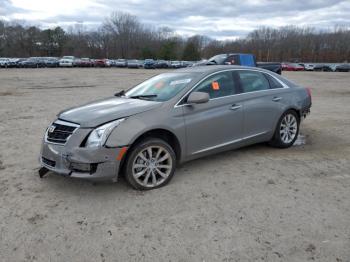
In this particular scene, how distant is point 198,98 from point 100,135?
1417mm

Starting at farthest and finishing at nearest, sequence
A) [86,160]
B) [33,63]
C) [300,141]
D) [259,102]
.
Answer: [33,63] < [300,141] < [259,102] < [86,160]

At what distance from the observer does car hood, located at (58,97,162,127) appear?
382 cm

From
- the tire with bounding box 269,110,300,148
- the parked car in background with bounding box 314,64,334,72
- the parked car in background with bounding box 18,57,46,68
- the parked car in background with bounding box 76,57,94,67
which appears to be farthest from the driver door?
the parked car in background with bounding box 314,64,334,72

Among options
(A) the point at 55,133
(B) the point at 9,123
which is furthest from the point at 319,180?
(B) the point at 9,123

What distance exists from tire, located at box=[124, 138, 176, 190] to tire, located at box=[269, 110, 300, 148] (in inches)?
92.1

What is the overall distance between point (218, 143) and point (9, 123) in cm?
600

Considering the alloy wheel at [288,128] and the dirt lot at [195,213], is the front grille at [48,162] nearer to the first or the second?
the dirt lot at [195,213]

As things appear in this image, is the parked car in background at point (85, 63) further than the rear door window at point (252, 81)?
Yes

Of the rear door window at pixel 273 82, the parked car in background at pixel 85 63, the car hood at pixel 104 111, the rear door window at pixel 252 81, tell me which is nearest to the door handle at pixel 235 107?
the rear door window at pixel 252 81

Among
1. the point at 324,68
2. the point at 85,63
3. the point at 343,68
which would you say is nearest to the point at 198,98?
the point at 343,68

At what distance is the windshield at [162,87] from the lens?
453 cm

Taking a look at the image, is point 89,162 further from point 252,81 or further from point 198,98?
point 252,81

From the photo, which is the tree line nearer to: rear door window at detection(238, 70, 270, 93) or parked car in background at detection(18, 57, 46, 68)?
parked car in background at detection(18, 57, 46, 68)

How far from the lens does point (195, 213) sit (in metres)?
3.49
